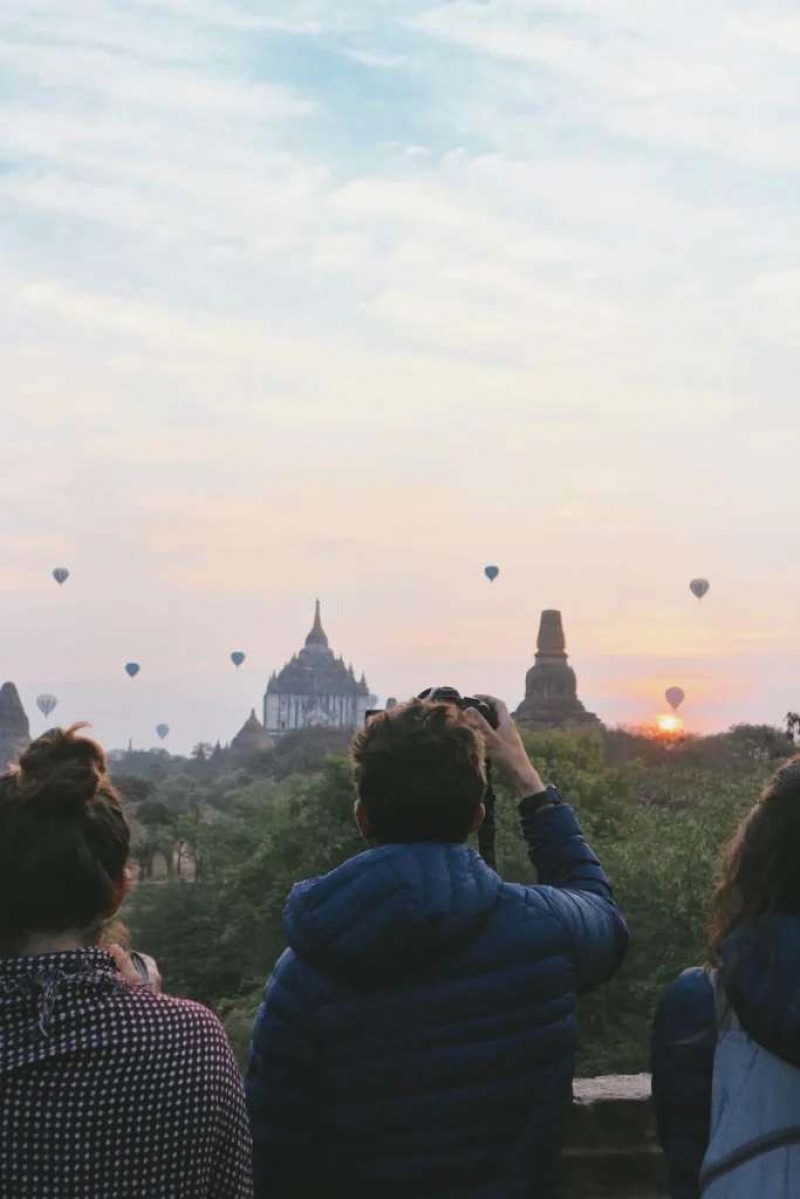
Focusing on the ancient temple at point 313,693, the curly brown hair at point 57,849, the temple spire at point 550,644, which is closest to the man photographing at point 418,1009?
the curly brown hair at point 57,849

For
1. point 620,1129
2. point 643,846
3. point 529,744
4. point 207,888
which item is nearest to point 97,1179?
point 620,1129

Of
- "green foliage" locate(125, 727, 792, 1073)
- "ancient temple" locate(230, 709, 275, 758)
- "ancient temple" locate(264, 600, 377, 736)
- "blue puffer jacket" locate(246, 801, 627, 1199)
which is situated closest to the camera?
"blue puffer jacket" locate(246, 801, 627, 1199)

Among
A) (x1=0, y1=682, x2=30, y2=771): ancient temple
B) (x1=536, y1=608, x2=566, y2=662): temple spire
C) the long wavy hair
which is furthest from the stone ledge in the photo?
(x1=0, y1=682, x2=30, y2=771): ancient temple

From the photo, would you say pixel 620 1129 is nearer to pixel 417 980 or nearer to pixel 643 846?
pixel 417 980

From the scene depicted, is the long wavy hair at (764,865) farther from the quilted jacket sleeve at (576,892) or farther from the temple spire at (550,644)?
the temple spire at (550,644)

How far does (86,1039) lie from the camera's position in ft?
6.47

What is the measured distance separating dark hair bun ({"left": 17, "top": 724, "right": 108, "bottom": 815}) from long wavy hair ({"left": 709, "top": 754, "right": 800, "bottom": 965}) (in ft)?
2.94

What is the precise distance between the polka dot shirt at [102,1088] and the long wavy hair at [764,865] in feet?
2.41

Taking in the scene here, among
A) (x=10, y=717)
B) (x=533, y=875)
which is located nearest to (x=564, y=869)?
(x=533, y=875)

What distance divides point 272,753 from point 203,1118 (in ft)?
310

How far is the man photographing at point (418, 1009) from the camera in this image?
7.16 feet

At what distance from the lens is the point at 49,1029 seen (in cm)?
197

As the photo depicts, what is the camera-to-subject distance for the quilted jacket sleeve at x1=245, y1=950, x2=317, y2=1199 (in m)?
2.25

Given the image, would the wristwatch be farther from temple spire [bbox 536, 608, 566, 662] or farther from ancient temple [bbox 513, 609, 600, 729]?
temple spire [bbox 536, 608, 566, 662]
